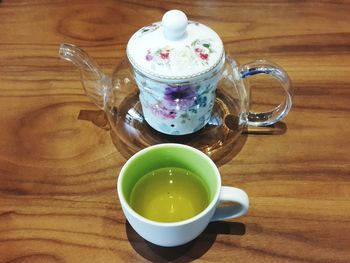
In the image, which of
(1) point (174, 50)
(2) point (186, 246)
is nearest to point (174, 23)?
(1) point (174, 50)

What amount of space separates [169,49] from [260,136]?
200 millimetres

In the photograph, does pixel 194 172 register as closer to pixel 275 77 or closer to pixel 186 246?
pixel 186 246

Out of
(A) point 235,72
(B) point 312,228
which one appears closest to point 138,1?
(A) point 235,72

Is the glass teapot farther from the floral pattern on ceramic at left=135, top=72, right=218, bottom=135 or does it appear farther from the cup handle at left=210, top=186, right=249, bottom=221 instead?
the cup handle at left=210, top=186, right=249, bottom=221

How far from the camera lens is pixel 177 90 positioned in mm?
527

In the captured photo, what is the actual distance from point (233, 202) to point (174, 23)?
0.76 ft

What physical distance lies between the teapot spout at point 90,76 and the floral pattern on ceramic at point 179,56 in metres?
0.12

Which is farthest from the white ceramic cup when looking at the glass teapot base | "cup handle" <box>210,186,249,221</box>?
the glass teapot base

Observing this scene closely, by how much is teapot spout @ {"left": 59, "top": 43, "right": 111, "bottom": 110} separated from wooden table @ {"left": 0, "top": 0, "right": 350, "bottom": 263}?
0.12 ft

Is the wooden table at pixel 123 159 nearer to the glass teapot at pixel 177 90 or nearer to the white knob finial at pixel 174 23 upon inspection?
the glass teapot at pixel 177 90

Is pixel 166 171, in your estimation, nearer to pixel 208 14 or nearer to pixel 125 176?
pixel 125 176

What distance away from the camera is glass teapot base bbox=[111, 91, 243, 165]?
1.96 ft

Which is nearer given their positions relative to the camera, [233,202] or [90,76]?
[233,202]

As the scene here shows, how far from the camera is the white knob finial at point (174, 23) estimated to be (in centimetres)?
51
